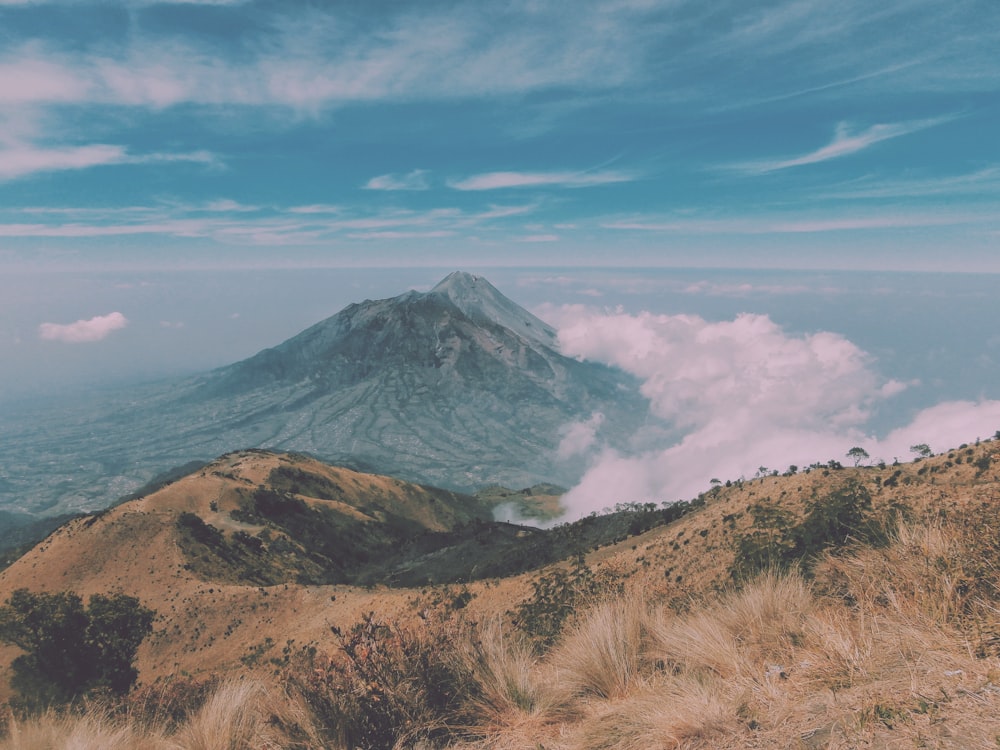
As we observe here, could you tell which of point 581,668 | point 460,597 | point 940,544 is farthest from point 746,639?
point 460,597

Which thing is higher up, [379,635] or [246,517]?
[379,635]

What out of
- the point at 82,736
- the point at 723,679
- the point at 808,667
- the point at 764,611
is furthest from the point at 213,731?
the point at 764,611

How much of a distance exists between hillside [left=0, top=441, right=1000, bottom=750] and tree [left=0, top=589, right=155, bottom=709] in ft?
12.5

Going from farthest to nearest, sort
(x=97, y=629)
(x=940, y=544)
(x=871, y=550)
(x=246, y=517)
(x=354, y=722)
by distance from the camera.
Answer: (x=246, y=517)
(x=97, y=629)
(x=871, y=550)
(x=940, y=544)
(x=354, y=722)

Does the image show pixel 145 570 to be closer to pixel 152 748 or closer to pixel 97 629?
pixel 97 629

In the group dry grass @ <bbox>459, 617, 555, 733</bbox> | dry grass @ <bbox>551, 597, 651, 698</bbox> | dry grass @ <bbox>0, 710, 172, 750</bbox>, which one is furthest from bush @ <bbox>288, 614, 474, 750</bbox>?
dry grass @ <bbox>0, 710, 172, 750</bbox>

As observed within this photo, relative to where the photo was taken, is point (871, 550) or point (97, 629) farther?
point (97, 629)

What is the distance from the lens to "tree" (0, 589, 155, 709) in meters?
38.9

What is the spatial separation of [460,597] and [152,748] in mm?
26318

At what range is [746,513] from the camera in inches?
877

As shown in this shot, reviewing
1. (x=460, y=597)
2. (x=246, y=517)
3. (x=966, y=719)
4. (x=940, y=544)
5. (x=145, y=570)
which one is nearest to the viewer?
(x=966, y=719)

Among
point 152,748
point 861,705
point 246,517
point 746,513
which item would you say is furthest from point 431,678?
point 246,517

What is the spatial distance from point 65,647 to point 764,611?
183ft

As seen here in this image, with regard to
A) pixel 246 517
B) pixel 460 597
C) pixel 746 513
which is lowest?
pixel 246 517
